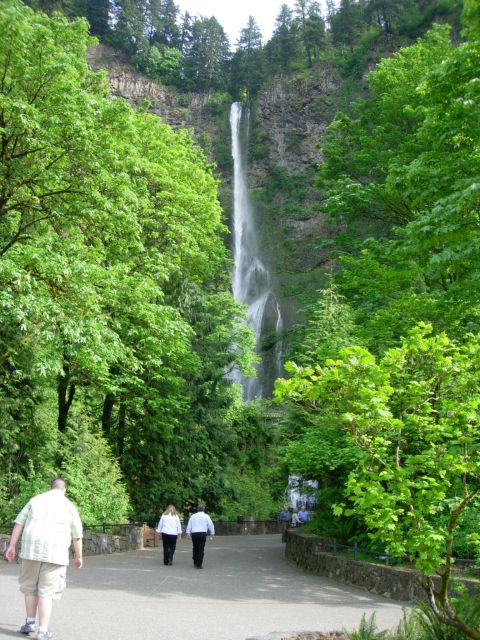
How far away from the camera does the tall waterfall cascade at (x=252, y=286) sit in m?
44.7

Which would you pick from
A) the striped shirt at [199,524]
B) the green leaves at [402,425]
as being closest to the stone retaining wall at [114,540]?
the striped shirt at [199,524]

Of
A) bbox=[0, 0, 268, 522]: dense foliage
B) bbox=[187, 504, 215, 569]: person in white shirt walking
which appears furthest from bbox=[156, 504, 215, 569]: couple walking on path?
bbox=[0, 0, 268, 522]: dense foliage

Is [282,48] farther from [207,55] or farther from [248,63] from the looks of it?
[207,55]

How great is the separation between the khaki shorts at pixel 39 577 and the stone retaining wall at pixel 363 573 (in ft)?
18.2

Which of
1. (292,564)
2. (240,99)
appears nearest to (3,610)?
(292,564)

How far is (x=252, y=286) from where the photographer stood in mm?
49781

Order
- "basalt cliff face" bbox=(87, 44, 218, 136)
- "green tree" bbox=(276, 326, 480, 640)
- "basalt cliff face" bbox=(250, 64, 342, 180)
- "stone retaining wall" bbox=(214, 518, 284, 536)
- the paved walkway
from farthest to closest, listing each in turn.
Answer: "basalt cliff face" bbox=(87, 44, 218, 136) < "basalt cliff face" bbox=(250, 64, 342, 180) < "stone retaining wall" bbox=(214, 518, 284, 536) < the paved walkway < "green tree" bbox=(276, 326, 480, 640)

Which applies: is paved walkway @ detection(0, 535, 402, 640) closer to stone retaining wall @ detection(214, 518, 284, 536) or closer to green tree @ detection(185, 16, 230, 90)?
stone retaining wall @ detection(214, 518, 284, 536)

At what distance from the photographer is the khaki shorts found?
5883 mm

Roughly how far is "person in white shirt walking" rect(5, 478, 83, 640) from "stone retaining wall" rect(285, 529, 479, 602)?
5.55 m

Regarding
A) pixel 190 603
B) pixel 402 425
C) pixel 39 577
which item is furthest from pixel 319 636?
pixel 190 603

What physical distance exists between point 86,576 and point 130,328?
730 cm

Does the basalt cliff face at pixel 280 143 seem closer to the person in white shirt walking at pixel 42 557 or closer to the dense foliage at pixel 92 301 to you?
the dense foliage at pixel 92 301

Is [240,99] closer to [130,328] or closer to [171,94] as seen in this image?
[171,94]
